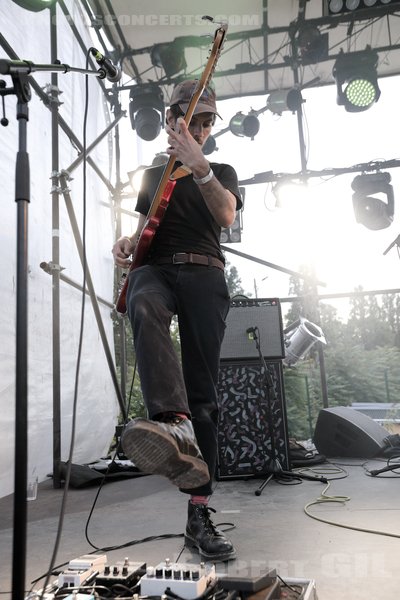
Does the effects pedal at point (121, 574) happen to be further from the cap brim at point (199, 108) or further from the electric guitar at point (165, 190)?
the cap brim at point (199, 108)

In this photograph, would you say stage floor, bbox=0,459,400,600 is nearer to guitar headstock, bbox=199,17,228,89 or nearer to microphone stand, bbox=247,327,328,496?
microphone stand, bbox=247,327,328,496

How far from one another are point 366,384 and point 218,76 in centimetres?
508

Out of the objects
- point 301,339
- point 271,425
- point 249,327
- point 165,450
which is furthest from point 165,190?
point 301,339

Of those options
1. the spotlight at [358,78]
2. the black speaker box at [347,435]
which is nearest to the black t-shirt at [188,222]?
the black speaker box at [347,435]

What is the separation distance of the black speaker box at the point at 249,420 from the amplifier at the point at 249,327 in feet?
0.23

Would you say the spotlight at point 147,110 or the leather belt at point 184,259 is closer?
the leather belt at point 184,259

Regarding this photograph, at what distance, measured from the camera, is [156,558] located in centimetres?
166

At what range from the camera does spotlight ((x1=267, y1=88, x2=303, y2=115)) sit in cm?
593

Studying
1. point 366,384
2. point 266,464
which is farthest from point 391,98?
point 266,464

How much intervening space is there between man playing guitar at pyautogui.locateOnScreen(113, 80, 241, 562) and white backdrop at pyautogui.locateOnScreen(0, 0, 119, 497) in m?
1.21

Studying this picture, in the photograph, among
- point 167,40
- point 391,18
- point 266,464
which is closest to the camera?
point 266,464

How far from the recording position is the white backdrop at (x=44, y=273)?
9.59ft

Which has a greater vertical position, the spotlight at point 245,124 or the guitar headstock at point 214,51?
the spotlight at point 245,124

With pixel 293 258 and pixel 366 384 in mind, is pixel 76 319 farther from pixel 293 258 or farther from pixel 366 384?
pixel 366 384
